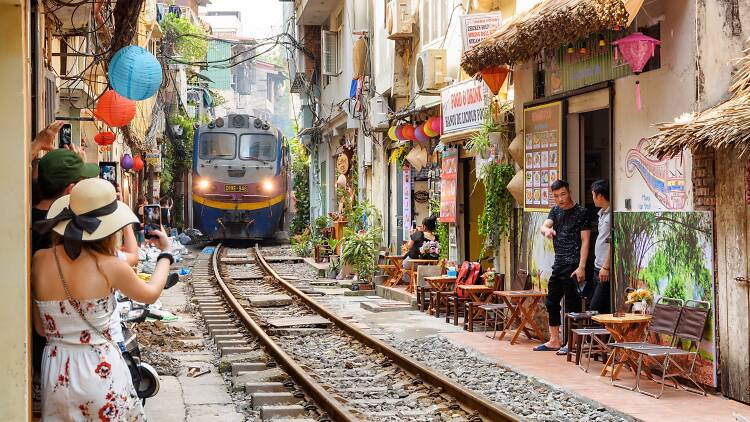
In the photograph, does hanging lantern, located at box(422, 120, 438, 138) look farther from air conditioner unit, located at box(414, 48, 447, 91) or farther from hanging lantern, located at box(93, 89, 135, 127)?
hanging lantern, located at box(93, 89, 135, 127)

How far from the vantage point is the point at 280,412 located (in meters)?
8.41

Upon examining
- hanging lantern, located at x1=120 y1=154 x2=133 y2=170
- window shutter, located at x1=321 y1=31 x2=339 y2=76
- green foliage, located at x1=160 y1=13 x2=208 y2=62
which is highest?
green foliage, located at x1=160 y1=13 x2=208 y2=62

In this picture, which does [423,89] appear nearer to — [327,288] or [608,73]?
[327,288]

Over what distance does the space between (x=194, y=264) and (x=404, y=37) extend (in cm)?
942

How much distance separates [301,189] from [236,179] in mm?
12249

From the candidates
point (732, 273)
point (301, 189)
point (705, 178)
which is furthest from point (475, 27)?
point (301, 189)

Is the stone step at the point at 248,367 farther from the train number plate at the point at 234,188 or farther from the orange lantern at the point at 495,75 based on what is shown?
the train number plate at the point at 234,188

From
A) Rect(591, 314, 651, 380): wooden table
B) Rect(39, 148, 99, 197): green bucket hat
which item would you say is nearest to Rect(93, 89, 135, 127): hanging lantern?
Rect(591, 314, 651, 380): wooden table

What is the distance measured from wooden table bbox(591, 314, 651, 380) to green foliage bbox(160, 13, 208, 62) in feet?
91.8

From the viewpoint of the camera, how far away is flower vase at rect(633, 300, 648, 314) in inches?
382

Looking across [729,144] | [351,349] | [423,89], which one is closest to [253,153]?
[423,89]

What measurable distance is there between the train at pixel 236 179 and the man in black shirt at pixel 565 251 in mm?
19881

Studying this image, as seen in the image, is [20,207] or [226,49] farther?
[226,49]

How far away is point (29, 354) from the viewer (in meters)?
4.90
